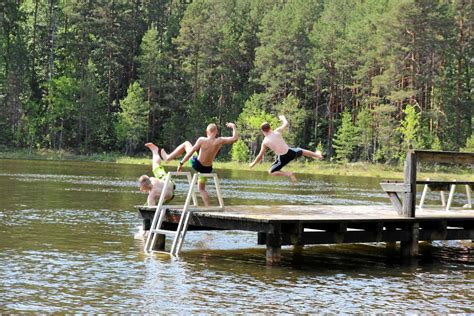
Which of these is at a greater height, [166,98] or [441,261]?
[166,98]

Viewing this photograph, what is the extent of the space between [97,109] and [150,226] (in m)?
76.8

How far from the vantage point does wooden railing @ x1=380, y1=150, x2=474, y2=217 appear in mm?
16533

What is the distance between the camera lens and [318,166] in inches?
3123

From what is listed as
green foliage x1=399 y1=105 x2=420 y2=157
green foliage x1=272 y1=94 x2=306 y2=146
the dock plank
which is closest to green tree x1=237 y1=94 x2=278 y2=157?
green foliage x1=272 y1=94 x2=306 y2=146

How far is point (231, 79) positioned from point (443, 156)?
81.2 meters

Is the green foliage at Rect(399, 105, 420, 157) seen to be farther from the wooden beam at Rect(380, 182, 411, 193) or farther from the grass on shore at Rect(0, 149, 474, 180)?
the wooden beam at Rect(380, 182, 411, 193)

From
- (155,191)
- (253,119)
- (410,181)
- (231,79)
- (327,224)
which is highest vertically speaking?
(231,79)

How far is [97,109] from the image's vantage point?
3671 inches

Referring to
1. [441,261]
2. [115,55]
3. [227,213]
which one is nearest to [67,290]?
[227,213]

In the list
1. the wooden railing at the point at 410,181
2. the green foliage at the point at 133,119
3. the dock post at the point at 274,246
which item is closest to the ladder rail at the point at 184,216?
the dock post at the point at 274,246

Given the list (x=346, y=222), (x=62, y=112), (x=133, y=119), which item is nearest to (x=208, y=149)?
(x=346, y=222)

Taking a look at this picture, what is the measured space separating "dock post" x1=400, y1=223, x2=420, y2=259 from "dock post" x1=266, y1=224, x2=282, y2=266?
130 inches

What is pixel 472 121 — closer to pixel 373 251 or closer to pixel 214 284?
pixel 373 251

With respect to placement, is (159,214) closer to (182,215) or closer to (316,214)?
(182,215)
